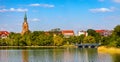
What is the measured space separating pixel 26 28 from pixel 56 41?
5845 cm

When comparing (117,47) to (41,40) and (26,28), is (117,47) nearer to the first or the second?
(41,40)

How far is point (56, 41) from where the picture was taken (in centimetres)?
13500

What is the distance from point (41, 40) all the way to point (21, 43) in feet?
31.0

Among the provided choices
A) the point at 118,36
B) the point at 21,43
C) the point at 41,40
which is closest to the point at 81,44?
the point at 41,40

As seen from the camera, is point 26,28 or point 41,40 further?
point 26,28

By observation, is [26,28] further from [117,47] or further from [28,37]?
[117,47]

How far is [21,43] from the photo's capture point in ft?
461

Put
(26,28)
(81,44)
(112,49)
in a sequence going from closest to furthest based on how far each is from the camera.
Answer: (112,49), (81,44), (26,28)

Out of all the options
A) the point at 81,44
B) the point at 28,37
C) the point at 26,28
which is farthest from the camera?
the point at 26,28

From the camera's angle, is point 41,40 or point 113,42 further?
point 41,40

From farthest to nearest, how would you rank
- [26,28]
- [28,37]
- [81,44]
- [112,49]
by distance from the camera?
[26,28] → [28,37] → [81,44] → [112,49]

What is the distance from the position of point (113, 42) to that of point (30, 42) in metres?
65.7

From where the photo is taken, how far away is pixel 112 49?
2933 inches

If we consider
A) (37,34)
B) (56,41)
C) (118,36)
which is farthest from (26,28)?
(118,36)
